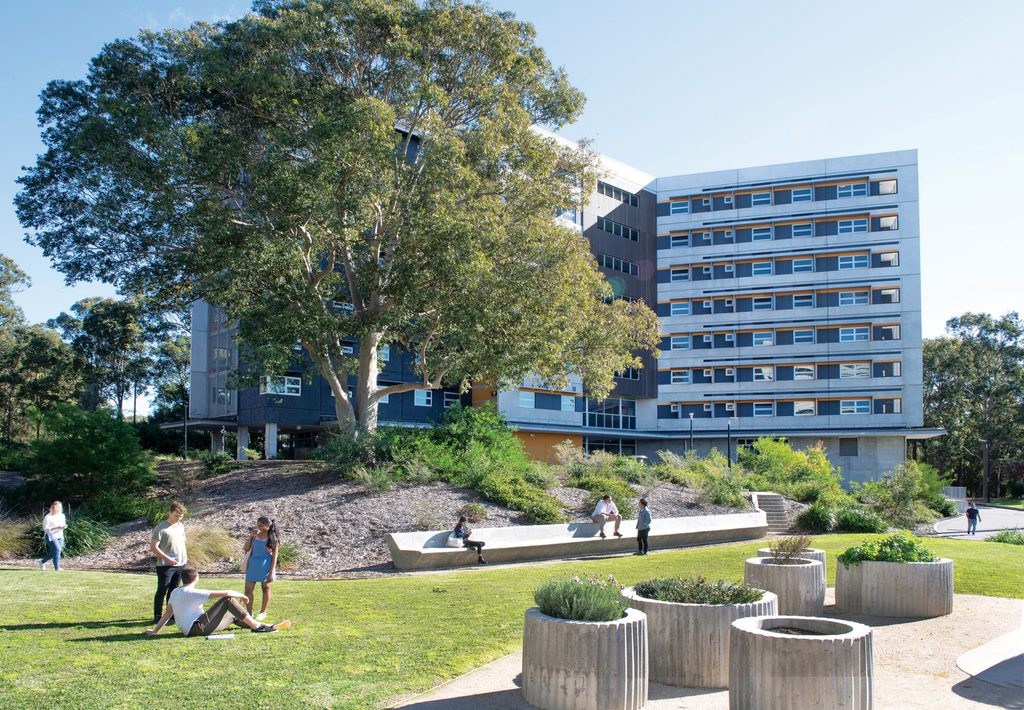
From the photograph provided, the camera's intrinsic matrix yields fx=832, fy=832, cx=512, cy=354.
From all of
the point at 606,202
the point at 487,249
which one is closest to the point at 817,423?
the point at 606,202

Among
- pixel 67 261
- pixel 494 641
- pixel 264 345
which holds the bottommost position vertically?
pixel 494 641

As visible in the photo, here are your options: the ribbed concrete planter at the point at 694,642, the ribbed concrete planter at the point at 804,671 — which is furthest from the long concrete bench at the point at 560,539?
the ribbed concrete planter at the point at 804,671

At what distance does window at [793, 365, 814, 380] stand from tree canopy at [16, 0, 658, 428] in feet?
123

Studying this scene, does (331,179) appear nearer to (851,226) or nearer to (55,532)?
(55,532)

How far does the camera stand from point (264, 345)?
24.6 metres

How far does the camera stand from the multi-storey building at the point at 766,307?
5681 centimetres

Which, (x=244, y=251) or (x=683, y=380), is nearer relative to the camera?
(x=244, y=251)

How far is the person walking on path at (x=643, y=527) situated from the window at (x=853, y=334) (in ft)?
142

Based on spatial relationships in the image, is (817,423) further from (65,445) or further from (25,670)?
(25,670)

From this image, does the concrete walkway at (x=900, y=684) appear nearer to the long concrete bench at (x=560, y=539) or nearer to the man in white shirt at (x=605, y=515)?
the long concrete bench at (x=560, y=539)

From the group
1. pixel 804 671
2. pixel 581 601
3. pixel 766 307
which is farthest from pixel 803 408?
pixel 804 671

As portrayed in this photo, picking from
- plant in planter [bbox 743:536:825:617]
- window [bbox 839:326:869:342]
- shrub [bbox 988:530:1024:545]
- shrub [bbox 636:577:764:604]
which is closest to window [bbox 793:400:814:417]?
window [bbox 839:326:869:342]

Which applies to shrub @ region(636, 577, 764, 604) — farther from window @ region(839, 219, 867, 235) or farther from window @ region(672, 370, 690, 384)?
window @ region(839, 219, 867, 235)

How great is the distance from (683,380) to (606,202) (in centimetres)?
1438
